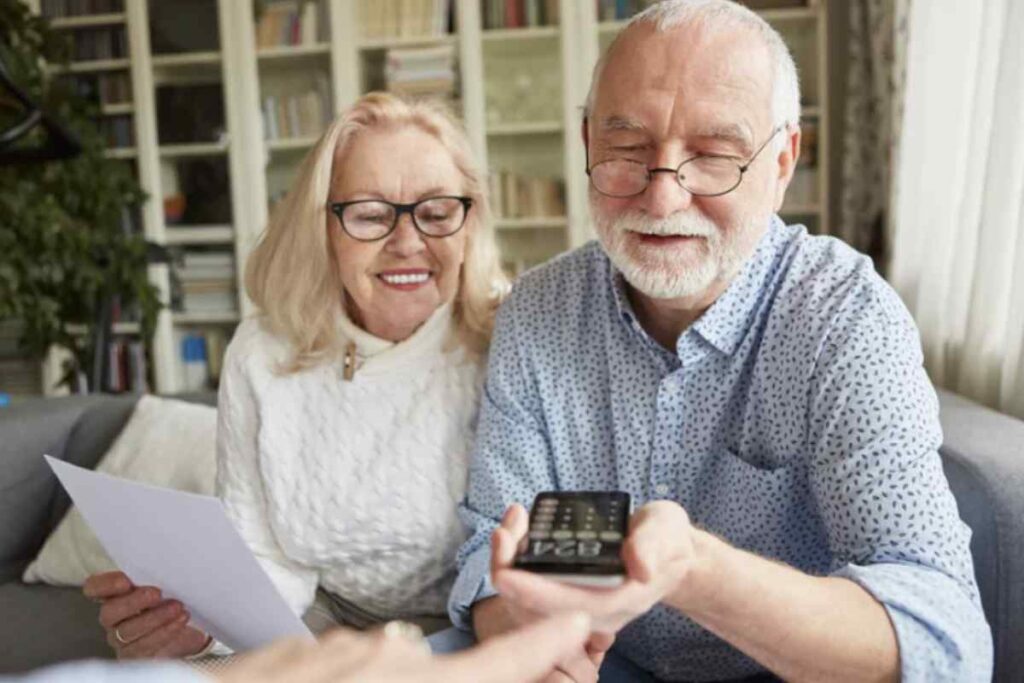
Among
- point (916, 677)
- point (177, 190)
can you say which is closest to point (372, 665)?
point (916, 677)

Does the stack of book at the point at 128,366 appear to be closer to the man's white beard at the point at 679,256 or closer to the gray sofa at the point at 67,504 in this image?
the gray sofa at the point at 67,504

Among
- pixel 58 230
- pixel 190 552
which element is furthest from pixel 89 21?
pixel 190 552

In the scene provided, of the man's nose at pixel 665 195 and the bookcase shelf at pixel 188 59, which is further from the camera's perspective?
the bookcase shelf at pixel 188 59

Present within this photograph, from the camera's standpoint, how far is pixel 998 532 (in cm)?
111

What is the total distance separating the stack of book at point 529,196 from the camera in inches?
148

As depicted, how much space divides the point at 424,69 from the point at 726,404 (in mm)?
2932

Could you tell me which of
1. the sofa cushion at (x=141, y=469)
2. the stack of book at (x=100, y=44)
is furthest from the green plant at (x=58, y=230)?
the sofa cushion at (x=141, y=469)

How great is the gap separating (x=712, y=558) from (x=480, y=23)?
10.7ft

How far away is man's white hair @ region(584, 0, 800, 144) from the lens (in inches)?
39.9

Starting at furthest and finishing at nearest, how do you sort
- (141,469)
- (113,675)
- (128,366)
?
(128,366) < (141,469) < (113,675)

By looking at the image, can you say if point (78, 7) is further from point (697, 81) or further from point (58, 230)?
point (697, 81)

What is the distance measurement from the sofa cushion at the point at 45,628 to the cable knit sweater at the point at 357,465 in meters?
0.50

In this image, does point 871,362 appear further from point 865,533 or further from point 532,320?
point 532,320

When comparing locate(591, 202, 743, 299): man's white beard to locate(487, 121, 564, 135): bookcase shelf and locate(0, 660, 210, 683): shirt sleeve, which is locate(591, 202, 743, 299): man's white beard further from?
locate(487, 121, 564, 135): bookcase shelf
